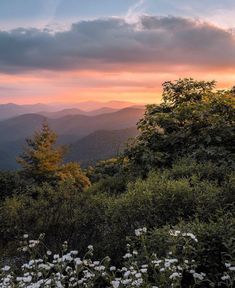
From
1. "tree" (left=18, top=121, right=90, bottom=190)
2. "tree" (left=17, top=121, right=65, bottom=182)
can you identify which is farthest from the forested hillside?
"tree" (left=17, top=121, right=65, bottom=182)

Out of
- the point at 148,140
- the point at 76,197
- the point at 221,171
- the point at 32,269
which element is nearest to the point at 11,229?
the point at 76,197

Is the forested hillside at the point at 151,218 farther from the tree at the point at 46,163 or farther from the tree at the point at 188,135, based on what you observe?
the tree at the point at 46,163

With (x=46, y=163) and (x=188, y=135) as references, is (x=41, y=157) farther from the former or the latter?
(x=188, y=135)

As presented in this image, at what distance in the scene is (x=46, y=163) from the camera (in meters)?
38.1

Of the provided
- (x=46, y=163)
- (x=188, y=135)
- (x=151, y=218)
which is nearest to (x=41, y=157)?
(x=46, y=163)

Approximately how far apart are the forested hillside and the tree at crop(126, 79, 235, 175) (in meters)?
0.03

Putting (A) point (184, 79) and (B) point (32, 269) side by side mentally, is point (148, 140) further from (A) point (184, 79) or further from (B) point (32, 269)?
(B) point (32, 269)

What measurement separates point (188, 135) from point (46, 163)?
25123 millimetres

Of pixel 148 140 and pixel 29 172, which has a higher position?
pixel 148 140

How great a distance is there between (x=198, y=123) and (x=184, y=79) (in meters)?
3.85

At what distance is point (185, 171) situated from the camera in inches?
420

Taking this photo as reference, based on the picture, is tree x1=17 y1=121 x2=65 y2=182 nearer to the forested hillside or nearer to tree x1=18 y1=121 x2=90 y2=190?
tree x1=18 y1=121 x2=90 y2=190

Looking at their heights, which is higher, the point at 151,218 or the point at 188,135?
the point at 188,135

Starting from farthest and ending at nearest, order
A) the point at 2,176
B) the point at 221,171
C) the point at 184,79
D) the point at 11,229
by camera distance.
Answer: the point at 2,176 → the point at 184,79 → the point at 221,171 → the point at 11,229
